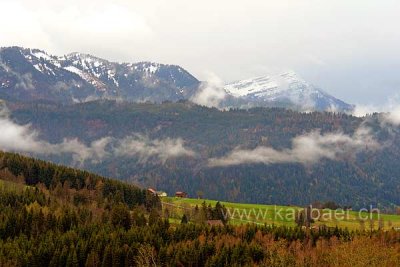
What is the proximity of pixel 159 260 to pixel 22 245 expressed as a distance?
40503mm

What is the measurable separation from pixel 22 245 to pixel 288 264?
80143mm

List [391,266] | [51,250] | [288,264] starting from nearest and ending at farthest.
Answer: [391,266] < [288,264] < [51,250]

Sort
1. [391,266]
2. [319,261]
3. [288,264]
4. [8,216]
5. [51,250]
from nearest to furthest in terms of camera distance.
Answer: [391,266] → [288,264] → [319,261] → [51,250] → [8,216]

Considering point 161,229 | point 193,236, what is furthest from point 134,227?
point 193,236

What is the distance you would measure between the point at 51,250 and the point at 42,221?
37.9 m

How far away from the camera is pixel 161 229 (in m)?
198

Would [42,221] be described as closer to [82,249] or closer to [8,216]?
[8,216]

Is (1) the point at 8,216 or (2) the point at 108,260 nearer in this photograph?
(2) the point at 108,260

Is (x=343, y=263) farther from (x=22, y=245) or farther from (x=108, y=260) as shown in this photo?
(x=22, y=245)

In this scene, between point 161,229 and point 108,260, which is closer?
point 108,260

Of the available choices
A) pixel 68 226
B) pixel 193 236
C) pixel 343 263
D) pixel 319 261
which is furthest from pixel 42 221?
pixel 343 263

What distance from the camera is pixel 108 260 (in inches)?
6348

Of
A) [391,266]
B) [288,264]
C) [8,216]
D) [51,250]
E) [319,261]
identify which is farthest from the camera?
[8,216]

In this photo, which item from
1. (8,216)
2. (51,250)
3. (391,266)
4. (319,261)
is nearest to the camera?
(391,266)
